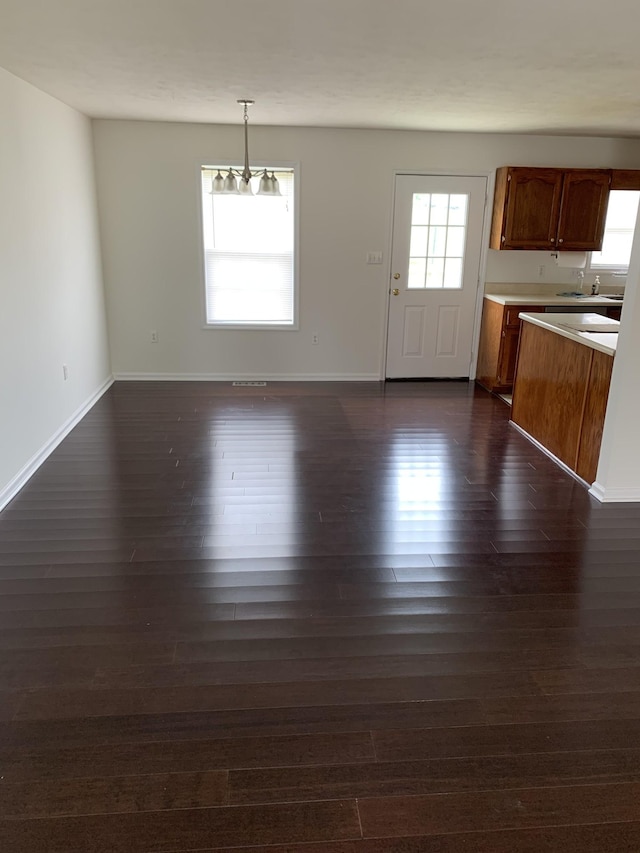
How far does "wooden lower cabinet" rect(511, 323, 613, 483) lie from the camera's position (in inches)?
151

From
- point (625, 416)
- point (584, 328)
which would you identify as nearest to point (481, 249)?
point (584, 328)

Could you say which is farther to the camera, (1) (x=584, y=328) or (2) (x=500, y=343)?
(2) (x=500, y=343)

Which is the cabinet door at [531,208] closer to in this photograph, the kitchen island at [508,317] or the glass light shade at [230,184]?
the kitchen island at [508,317]

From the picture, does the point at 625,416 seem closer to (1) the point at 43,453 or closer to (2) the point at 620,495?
(2) the point at 620,495

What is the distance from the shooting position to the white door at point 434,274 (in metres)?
6.16

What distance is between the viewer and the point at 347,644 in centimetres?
238

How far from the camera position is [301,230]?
242 inches

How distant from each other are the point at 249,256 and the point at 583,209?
333cm

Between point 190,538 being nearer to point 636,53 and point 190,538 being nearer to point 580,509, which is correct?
point 580,509

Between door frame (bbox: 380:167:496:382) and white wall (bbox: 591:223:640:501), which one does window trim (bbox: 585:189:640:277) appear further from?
white wall (bbox: 591:223:640:501)

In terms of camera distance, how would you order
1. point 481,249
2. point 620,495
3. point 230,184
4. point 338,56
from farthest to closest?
point 481,249 < point 230,184 < point 620,495 < point 338,56

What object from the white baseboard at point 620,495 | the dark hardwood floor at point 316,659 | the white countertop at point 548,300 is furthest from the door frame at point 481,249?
the white baseboard at point 620,495

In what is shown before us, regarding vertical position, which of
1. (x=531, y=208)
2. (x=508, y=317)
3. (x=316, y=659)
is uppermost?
(x=531, y=208)

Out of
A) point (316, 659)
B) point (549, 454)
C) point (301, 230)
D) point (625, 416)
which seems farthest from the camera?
point (301, 230)
